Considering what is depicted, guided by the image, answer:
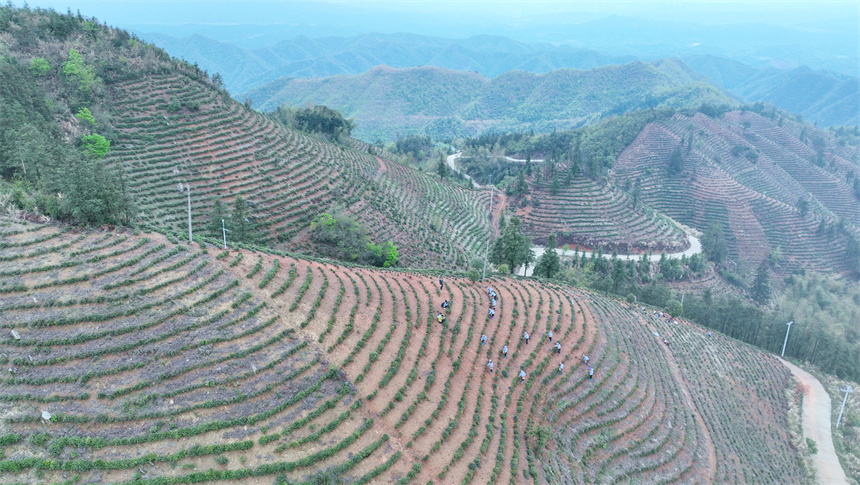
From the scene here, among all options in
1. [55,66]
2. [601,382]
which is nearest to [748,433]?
[601,382]

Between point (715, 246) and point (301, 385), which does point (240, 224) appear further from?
point (715, 246)

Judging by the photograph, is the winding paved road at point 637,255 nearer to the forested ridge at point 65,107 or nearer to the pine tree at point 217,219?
the pine tree at point 217,219

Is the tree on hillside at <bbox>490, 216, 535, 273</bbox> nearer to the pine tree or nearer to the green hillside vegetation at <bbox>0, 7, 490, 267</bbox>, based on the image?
the green hillside vegetation at <bbox>0, 7, 490, 267</bbox>

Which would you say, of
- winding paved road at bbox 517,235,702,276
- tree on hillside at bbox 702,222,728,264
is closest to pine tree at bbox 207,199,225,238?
winding paved road at bbox 517,235,702,276

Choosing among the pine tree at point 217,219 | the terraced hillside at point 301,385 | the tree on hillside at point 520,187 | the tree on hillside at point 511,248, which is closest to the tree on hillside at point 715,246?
the tree on hillside at point 520,187

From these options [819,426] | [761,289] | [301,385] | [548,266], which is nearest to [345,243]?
[548,266]

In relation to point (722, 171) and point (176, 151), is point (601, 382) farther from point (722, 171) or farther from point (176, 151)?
point (722, 171)

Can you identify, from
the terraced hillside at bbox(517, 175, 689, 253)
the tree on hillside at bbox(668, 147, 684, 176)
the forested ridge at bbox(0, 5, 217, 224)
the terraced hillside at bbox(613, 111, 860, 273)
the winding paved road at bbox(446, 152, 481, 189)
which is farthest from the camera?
the winding paved road at bbox(446, 152, 481, 189)
